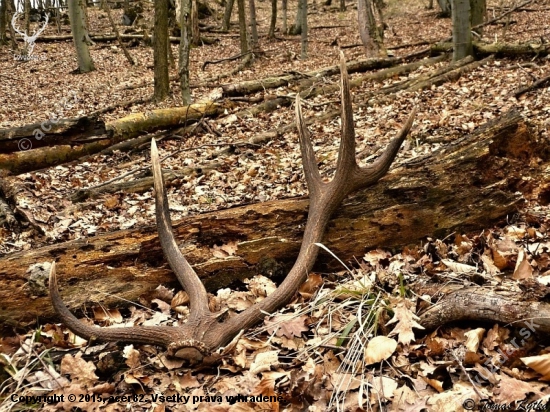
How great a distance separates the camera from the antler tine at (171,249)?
11.0ft

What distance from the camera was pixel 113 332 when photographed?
9.92ft

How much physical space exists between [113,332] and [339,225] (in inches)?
73.8

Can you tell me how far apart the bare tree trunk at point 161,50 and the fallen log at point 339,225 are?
8944 millimetres

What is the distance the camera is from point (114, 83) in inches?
659

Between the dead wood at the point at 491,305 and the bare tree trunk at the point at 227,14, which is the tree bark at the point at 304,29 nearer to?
the bare tree trunk at the point at 227,14

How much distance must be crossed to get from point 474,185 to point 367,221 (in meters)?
0.96

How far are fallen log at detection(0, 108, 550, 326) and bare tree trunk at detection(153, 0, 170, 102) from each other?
352 inches

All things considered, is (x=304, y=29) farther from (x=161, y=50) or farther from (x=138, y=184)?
(x=138, y=184)

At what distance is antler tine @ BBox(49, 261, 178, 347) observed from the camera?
2961 millimetres

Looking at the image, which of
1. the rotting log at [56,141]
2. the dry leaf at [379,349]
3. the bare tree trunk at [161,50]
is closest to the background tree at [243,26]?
the bare tree trunk at [161,50]

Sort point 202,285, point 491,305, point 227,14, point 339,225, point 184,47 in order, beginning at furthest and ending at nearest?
point 227,14, point 184,47, point 339,225, point 202,285, point 491,305

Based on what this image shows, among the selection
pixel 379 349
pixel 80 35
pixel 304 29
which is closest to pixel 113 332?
pixel 379 349

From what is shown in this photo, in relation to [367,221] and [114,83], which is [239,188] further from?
[114,83]

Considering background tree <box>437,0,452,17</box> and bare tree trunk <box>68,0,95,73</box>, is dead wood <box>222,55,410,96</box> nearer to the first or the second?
bare tree trunk <box>68,0,95,73</box>
